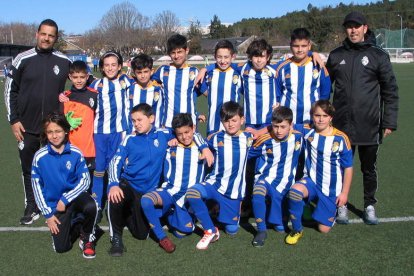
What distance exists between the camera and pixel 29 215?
4.74m

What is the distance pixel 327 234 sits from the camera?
423 centimetres

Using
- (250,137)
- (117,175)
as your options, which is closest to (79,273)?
(117,175)

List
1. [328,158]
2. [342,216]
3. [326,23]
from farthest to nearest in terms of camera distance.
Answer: [326,23], [342,216], [328,158]

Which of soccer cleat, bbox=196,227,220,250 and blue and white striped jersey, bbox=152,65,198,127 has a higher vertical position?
blue and white striped jersey, bbox=152,65,198,127

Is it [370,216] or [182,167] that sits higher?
[182,167]

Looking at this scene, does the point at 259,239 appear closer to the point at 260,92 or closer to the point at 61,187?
the point at 260,92

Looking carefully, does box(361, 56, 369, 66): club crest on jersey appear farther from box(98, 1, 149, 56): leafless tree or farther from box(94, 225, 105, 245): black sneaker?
box(98, 1, 149, 56): leafless tree

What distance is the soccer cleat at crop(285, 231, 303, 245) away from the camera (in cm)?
404

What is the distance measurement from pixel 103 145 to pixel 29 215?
1.02 meters

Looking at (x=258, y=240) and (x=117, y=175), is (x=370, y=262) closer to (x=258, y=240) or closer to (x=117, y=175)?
(x=258, y=240)

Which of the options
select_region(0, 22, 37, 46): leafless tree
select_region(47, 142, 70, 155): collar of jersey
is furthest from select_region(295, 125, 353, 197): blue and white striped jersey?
select_region(0, 22, 37, 46): leafless tree

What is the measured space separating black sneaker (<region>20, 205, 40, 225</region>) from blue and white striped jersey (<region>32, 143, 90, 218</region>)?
0.73m

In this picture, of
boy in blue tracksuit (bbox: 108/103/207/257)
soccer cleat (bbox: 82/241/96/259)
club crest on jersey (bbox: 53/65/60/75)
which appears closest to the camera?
soccer cleat (bbox: 82/241/96/259)

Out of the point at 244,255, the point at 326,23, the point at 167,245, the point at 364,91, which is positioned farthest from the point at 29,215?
the point at 326,23
